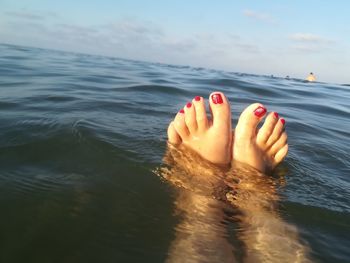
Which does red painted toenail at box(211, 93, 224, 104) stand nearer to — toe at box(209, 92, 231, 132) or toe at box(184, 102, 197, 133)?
toe at box(209, 92, 231, 132)

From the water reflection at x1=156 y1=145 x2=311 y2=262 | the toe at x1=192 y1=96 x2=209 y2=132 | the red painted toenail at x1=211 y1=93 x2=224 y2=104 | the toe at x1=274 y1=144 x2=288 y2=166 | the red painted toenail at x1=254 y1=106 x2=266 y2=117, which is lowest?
the water reflection at x1=156 y1=145 x2=311 y2=262

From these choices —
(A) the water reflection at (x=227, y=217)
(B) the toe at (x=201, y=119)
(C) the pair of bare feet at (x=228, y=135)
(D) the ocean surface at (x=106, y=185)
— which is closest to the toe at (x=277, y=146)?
(C) the pair of bare feet at (x=228, y=135)

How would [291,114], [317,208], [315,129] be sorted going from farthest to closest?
[291,114]
[315,129]
[317,208]

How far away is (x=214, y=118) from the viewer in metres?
2.84

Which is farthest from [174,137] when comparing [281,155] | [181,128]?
[281,155]

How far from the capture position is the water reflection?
68.2 inches

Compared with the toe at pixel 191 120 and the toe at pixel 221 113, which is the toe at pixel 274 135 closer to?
the toe at pixel 221 113

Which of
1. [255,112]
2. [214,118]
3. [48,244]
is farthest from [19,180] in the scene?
[255,112]

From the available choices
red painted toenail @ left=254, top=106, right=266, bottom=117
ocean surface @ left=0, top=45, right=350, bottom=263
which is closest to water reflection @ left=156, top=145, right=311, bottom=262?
ocean surface @ left=0, top=45, right=350, bottom=263

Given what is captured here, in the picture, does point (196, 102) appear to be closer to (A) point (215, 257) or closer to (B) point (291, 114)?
(A) point (215, 257)

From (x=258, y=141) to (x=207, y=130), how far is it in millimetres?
392

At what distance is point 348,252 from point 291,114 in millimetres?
3393

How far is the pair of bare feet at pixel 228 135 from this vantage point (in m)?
2.76

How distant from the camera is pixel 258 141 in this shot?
2.91 metres
